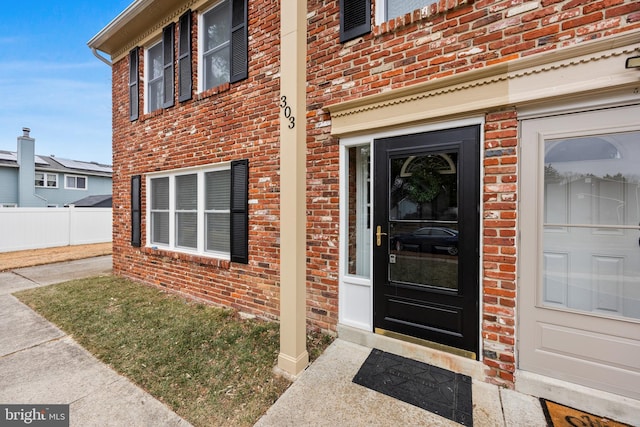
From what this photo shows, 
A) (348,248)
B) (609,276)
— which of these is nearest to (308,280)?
(348,248)

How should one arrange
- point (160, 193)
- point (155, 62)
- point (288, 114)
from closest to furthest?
point (288, 114), point (160, 193), point (155, 62)

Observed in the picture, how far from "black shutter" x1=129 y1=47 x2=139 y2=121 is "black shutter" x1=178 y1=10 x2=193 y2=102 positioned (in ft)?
5.27

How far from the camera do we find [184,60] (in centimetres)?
461

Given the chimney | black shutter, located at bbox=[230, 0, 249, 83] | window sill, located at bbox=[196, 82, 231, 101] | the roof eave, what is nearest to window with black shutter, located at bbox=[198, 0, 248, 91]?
black shutter, located at bbox=[230, 0, 249, 83]

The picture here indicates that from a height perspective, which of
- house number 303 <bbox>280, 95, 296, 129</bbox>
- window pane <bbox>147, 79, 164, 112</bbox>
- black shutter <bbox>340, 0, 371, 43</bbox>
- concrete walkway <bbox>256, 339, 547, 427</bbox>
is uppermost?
window pane <bbox>147, 79, 164, 112</bbox>

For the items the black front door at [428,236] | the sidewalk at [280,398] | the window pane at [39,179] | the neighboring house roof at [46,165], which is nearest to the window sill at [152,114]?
the sidewalk at [280,398]

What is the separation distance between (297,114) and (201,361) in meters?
2.68

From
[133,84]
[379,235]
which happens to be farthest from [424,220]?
[133,84]

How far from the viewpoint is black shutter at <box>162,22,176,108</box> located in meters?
4.83

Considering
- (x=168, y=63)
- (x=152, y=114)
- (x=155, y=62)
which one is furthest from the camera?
(x=155, y=62)

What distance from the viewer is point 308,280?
3236mm

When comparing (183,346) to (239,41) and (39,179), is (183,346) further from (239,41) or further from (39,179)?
(39,179)

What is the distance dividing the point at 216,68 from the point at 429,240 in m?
4.49

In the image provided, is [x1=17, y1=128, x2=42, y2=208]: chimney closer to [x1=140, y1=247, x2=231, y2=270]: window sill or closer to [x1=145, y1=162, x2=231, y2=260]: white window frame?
[x1=145, y1=162, x2=231, y2=260]: white window frame
